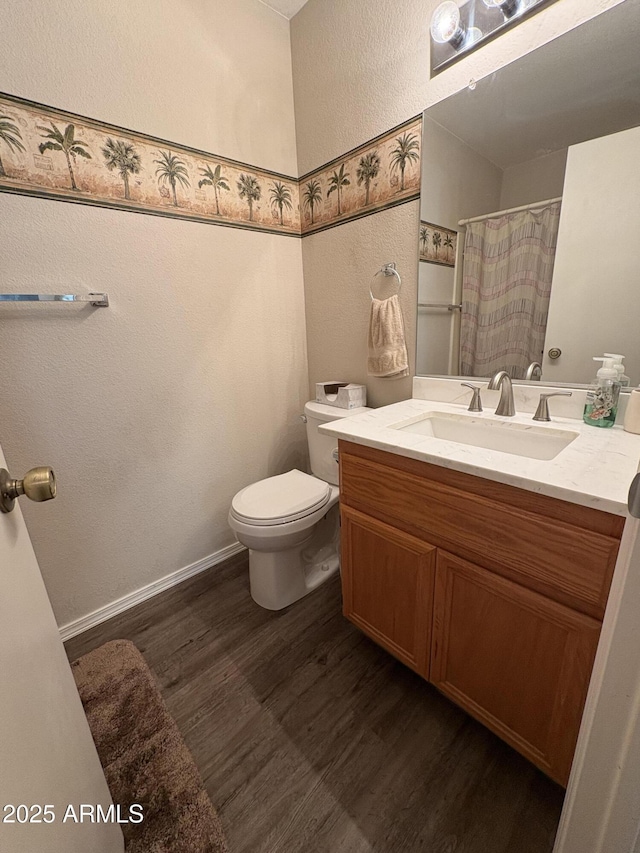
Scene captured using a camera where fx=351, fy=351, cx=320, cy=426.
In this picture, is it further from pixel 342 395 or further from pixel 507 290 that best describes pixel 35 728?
pixel 507 290

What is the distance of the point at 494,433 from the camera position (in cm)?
112

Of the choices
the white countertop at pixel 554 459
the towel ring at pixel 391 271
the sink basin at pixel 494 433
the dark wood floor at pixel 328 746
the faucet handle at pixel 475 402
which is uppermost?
the towel ring at pixel 391 271

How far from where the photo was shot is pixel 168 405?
1.53 metres

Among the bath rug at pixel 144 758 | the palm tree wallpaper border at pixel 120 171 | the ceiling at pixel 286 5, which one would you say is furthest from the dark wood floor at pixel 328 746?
the ceiling at pixel 286 5

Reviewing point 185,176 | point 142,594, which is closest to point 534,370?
point 185,176

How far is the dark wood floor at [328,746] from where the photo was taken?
0.84 m

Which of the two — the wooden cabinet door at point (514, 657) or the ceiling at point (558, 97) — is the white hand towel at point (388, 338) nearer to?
the ceiling at point (558, 97)

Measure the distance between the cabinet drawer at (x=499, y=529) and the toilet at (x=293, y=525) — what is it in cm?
39

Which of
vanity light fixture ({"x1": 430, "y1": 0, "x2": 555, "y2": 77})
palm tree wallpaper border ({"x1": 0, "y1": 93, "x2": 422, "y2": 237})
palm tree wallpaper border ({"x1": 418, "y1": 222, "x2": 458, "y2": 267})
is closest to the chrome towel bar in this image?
palm tree wallpaper border ({"x1": 0, "y1": 93, "x2": 422, "y2": 237})

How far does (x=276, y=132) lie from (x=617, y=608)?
6.96ft

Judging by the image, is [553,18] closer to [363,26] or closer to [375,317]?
[363,26]

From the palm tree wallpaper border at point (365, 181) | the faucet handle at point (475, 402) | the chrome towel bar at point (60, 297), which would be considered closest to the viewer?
the chrome towel bar at point (60, 297)

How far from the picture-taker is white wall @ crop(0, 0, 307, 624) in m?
1.16

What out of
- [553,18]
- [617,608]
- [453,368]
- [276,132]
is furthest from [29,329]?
[553,18]
